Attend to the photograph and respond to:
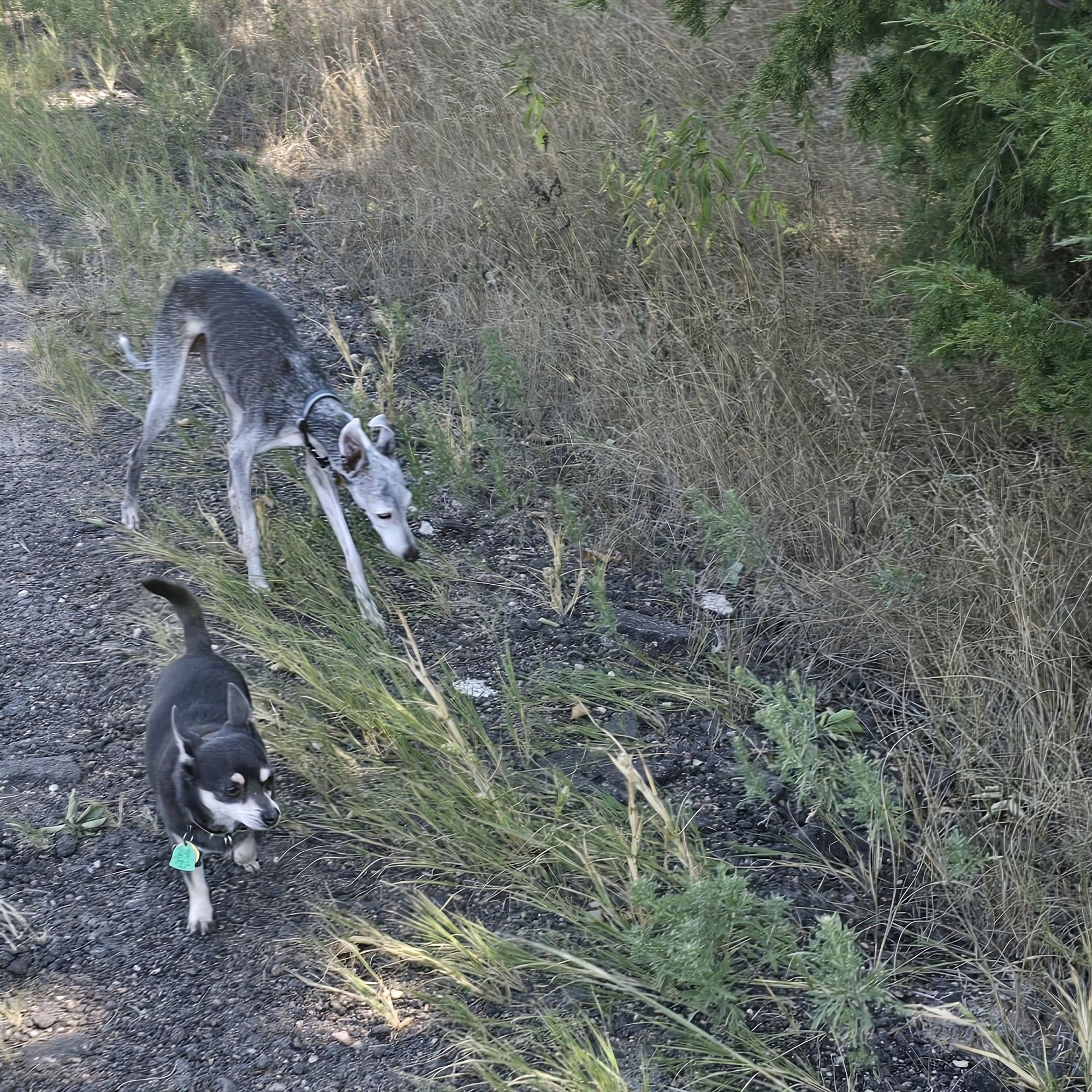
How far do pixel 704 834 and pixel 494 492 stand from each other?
8.12 feet

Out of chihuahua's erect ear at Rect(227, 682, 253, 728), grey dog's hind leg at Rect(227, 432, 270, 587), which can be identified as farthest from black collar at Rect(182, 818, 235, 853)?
A: grey dog's hind leg at Rect(227, 432, 270, 587)

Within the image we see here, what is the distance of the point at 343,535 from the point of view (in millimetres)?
5059

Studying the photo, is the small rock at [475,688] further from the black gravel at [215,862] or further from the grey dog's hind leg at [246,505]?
the grey dog's hind leg at [246,505]

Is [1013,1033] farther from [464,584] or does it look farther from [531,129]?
[531,129]

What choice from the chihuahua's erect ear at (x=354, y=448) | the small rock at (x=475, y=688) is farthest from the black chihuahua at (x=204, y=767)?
the chihuahua's erect ear at (x=354, y=448)

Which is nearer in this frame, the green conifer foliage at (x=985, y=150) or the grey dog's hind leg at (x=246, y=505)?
the green conifer foliage at (x=985, y=150)

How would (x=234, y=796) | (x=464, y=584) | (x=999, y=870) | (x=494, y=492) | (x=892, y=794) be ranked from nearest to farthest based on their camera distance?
1. (x=999, y=870)
2. (x=234, y=796)
3. (x=892, y=794)
4. (x=464, y=584)
5. (x=494, y=492)

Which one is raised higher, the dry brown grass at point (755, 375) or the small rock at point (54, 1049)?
the dry brown grass at point (755, 375)

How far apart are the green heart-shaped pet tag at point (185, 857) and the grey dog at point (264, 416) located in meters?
1.53

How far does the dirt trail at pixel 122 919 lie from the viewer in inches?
126

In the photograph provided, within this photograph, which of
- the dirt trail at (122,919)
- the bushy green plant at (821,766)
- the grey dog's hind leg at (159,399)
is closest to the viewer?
the dirt trail at (122,919)

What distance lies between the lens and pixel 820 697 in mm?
4262

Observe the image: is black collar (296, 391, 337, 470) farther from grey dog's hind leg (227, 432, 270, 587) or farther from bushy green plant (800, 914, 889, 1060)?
bushy green plant (800, 914, 889, 1060)

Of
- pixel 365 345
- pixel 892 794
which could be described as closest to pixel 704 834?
pixel 892 794
